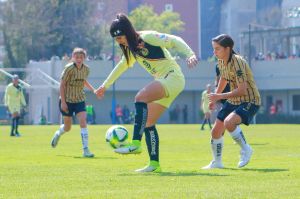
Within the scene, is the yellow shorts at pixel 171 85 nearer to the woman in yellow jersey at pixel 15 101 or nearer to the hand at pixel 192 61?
the hand at pixel 192 61

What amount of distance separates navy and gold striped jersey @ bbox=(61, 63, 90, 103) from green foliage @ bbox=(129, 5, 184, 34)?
77216mm

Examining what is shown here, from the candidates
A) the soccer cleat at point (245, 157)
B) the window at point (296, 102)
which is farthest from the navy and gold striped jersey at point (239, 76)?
the window at point (296, 102)

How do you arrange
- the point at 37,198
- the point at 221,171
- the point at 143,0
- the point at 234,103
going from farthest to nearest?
the point at 143,0 < the point at 234,103 < the point at 221,171 < the point at 37,198

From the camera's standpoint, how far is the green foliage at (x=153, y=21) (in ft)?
326

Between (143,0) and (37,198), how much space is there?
110821mm

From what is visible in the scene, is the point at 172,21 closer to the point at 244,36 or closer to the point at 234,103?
the point at 244,36

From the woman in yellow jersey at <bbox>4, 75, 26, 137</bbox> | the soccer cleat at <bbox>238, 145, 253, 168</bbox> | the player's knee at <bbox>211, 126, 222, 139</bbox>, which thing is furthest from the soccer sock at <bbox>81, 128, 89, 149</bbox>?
the woman in yellow jersey at <bbox>4, 75, 26, 137</bbox>

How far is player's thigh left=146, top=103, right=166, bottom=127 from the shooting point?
13227 millimetres

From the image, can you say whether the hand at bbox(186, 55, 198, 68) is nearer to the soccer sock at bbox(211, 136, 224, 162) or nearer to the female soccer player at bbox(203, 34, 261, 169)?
the female soccer player at bbox(203, 34, 261, 169)

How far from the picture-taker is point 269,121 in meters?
73.2

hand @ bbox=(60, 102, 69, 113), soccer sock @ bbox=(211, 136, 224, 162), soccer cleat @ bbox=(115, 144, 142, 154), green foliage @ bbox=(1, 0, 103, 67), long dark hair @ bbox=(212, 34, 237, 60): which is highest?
green foliage @ bbox=(1, 0, 103, 67)

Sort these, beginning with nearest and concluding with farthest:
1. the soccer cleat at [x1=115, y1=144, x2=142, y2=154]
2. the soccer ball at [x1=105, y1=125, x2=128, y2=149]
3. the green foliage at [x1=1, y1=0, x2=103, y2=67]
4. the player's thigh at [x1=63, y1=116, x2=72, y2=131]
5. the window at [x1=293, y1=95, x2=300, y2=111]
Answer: the soccer cleat at [x1=115, y1=144, x2=142, y2=154] → the soccer ball at [x1=105, y1=125, x2=128, y2=149] → the player's thigh at [x1=63, y1=116, x2=72, y2=131] → the window at [x1=293, y1=95, x2=300, y2=111] → the green foliage at [x1=1, y1=0, x2=103, y2=67]

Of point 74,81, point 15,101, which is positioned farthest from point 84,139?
point 15,101

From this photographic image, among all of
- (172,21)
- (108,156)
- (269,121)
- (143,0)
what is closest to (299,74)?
(269,121)
